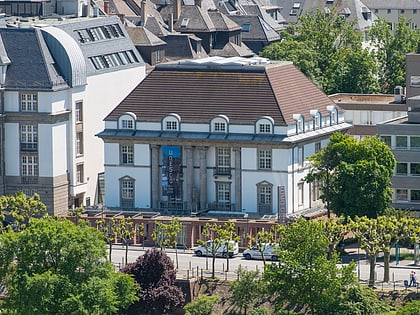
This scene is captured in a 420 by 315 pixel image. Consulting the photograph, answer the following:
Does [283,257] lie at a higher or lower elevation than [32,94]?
lower

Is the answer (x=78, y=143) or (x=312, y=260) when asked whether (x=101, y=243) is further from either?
(x=78, y=143)

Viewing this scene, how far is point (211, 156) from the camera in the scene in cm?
19075

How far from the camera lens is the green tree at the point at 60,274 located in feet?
536

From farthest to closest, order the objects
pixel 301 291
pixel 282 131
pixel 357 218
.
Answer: pixel 282 131 → pixel 357 218 → pixel 301 291

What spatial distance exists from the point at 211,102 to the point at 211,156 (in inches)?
174

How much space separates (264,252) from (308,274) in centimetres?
1379

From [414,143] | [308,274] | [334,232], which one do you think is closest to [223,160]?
[414,143]

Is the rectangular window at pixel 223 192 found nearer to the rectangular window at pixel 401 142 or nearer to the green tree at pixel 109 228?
the green tree at pixel 109 228

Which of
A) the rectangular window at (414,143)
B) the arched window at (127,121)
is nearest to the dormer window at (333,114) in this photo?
the rectangular window at (414,143)

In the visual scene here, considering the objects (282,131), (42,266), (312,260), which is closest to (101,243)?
(42,266)

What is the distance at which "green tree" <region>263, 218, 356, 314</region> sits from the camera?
16338cm

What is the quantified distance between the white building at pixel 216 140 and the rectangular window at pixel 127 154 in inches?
3.1

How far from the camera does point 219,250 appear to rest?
179 metres

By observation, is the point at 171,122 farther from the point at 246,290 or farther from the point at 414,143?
the point at 246,290
